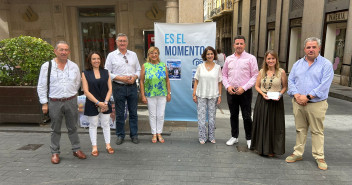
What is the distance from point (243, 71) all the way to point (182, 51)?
5.26ft

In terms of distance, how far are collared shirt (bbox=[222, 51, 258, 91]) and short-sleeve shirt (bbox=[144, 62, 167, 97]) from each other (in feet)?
3.70

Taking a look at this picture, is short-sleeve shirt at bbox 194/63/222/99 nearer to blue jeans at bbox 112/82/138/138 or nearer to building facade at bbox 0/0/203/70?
blue jeans at bbox 112/82/138/138

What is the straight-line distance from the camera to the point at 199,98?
445 cm

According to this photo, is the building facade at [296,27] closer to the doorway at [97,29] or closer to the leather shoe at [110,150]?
the doorway at [97,29]

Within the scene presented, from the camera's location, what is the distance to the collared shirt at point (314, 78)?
3.36 metres

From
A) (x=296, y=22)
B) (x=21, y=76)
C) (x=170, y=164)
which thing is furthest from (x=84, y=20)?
(x=296, y=22)

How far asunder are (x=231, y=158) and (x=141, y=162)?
1.40m

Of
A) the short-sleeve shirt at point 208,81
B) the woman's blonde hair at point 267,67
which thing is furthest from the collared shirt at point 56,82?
the woman's blonde hair at point 267,67

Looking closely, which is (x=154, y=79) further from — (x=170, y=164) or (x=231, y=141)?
(x=231, y=141)

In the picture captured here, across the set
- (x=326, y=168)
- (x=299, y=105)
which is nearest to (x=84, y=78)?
(x=299, y=105)

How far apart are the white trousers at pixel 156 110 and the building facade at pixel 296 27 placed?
9041mm

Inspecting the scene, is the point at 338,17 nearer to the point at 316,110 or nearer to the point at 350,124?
the point at 350,124

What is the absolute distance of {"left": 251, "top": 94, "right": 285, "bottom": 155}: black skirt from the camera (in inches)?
150

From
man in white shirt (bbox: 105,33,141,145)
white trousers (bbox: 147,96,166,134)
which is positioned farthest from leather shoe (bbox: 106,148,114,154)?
white trousers (bbox: 147,96,166,134)
